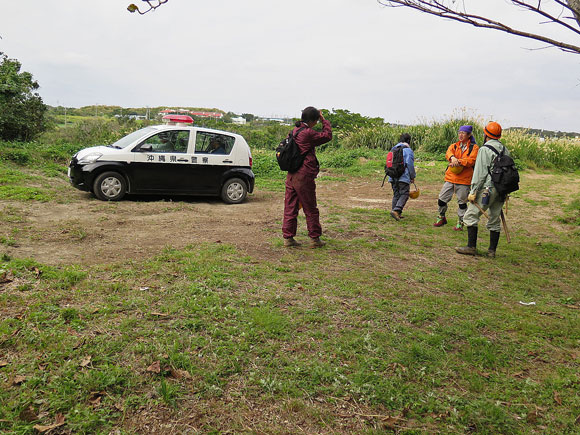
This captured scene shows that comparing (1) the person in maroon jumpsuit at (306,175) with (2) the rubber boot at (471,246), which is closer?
(1) the person in maroon jumpsuit at (306,175)

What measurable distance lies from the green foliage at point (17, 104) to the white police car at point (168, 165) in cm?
614

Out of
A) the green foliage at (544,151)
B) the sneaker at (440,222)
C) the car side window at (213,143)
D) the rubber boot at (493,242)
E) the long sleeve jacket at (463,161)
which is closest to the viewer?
the rubber boot at (493,242)

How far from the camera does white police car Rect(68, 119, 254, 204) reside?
9.05 metres

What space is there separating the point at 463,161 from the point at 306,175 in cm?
306

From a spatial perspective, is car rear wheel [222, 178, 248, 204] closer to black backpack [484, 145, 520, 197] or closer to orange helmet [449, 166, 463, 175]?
orange helmet [449, 166, 463, 175]

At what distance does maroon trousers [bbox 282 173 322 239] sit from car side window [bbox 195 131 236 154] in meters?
4.07

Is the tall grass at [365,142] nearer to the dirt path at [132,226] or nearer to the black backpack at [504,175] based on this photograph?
the dirt path at [132,226]

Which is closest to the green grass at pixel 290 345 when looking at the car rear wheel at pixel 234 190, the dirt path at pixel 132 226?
the dirt path at pixel 132 226

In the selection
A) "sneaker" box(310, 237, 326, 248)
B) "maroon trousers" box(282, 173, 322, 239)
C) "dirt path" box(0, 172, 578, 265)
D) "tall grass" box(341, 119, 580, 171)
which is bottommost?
"dirt path" box(0, 172, 578, 265)

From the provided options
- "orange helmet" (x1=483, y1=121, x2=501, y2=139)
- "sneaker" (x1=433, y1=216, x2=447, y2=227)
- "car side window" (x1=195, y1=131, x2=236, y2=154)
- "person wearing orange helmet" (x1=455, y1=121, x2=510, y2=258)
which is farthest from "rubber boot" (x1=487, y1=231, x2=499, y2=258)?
"car side window" (x1=195, y1=131, x2=236, y2=154)

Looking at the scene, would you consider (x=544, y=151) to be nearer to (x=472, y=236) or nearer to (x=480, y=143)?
(x=480, y=143)

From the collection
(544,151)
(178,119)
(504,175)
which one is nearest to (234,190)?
(178,119)

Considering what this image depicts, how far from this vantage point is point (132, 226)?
7234 millimetres

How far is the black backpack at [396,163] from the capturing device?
8.61 metres
